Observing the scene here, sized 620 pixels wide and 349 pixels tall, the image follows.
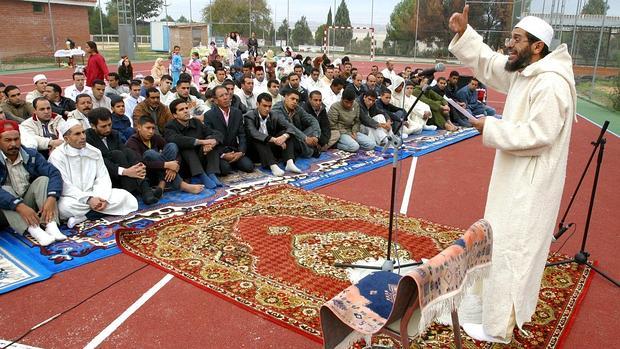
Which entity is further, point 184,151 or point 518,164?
point 184,151

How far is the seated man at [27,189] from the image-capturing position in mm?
4168

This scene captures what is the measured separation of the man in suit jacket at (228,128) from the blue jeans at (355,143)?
6.52ft

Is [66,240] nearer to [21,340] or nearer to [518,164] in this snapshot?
[21,340]

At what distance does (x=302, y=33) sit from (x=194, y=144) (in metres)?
32.4

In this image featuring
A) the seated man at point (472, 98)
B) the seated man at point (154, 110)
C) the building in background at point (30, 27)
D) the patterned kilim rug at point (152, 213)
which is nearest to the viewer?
the patterned kilim rug at point (152, 213)

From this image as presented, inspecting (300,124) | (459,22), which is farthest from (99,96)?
(459,22)

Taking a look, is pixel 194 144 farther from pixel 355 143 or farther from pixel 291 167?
pixel 355 143

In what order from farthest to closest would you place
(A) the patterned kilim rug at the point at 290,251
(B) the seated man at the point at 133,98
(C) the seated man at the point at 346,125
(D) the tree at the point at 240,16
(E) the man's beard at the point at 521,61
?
(D) the tree at the point at 240,16 → (C) the seated man at the point at 346,125 → (B) the seated man at the point at 133,98 → (A) the patterned kilim rug at the point at 290,251 → (E) the man's beard at the point at 521,61

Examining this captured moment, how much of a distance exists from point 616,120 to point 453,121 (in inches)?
149

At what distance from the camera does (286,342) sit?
2.95m

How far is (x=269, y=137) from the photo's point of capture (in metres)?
6.74

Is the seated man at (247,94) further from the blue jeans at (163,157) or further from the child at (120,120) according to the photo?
the blue jeans at (163,157)

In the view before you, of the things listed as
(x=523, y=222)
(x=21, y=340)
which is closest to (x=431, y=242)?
(x=523, y=222)

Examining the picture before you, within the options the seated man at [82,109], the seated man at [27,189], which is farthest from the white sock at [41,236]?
the seated man at [82,109]
